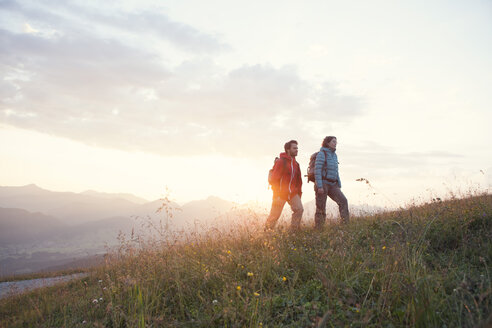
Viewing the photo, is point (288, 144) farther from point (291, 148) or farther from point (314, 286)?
point (314, 286)

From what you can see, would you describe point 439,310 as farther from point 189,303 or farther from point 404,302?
point 189,303

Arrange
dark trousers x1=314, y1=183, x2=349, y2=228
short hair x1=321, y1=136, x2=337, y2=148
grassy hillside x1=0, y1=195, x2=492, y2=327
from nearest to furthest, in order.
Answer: grassy hillside x1=0, y1=195, x2=492, y2=327 < dark trousers x1=314, y1=183, x2=349, y2=228 < short hair x1=321, y1=136, x2=337, y2=148

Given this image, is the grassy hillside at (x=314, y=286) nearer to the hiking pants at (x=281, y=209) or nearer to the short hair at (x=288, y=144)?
the hiking pants at (x=281, y=209)

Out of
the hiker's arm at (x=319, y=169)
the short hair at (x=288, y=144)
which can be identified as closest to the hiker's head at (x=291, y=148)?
the short hair at (x=288, y=144)

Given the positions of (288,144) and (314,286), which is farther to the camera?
(288,144)

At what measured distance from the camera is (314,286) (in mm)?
3428

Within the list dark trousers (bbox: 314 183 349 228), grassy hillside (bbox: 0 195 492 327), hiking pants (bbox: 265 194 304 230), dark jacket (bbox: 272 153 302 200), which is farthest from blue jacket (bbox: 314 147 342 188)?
grassy hillside (bbox: 0 195 492 327)

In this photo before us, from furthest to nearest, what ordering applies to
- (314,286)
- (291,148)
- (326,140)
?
(326,140) → (291,148) → (314,286)

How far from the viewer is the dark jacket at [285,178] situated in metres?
7.31

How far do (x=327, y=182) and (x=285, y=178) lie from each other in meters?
1.26

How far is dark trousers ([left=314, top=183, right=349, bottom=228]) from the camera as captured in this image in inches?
285

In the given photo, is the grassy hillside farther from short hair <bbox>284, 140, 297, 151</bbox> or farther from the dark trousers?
short hair <bbox>284, 140, 297, 151</bbox>

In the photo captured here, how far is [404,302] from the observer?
8.71 feet

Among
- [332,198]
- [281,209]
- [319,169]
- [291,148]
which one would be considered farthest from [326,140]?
[281,209]
